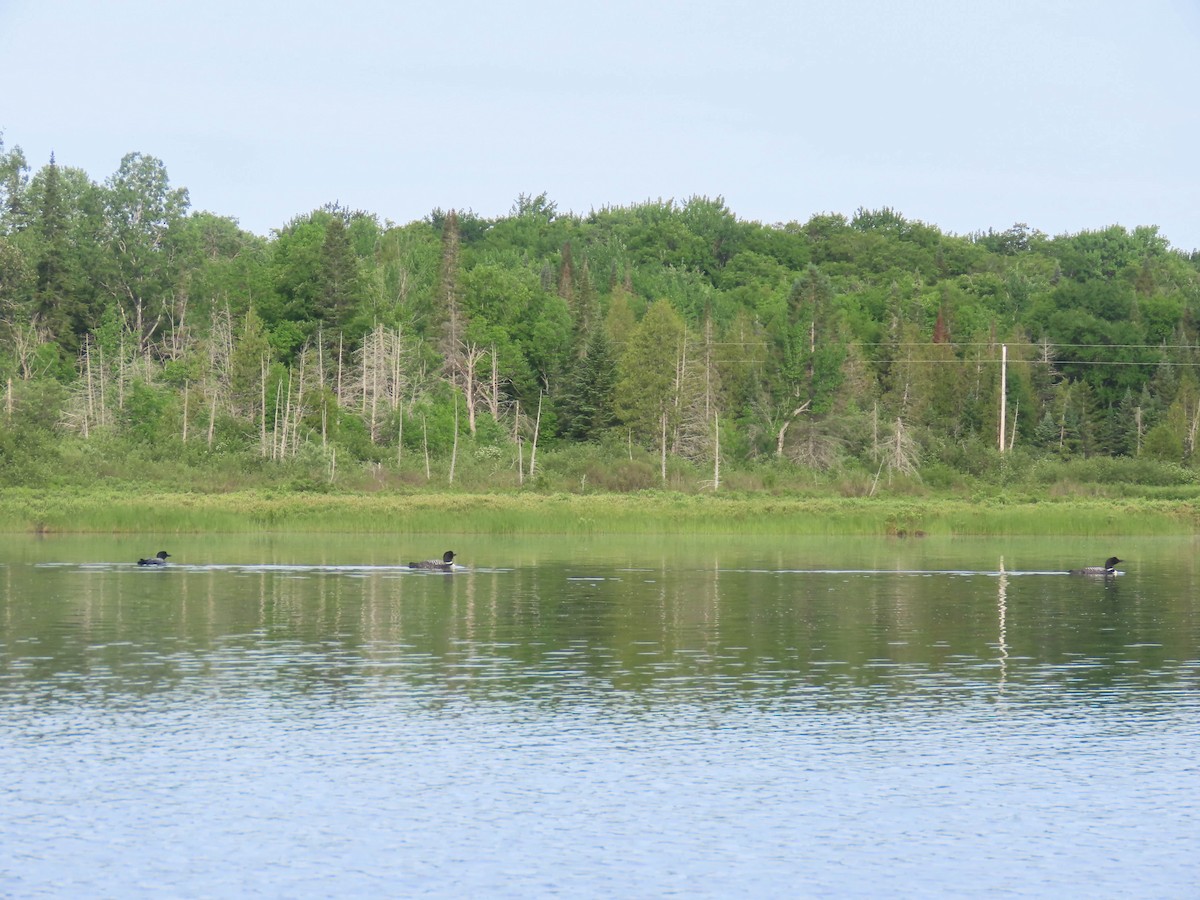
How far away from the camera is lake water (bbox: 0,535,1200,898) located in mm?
17391

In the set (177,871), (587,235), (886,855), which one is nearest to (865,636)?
(886,855)

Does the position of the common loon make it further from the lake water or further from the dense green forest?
the dense green forest

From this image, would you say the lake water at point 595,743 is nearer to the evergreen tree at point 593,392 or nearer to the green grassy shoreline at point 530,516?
the green grassy shoreline at point 530,516

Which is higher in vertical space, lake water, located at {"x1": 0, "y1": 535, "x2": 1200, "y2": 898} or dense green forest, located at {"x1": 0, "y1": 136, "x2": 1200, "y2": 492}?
dense green forest, located at {"x1": 0, "y1": 136, "x2": 1200, "y2": 492}

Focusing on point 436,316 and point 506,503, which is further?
point 436,316

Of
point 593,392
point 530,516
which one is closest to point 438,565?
point 530,516

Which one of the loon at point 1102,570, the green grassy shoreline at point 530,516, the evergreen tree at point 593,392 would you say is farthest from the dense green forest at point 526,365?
the loon at point 1102,570

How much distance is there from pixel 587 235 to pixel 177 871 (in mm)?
160985

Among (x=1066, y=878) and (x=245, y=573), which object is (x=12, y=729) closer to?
(x=1066, y=878)

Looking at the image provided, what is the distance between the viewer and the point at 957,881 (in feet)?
55.3

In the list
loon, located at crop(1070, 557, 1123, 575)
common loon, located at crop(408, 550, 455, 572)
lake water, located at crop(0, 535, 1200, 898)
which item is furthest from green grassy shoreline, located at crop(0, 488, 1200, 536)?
lake water, located at crop(0, 535, 1200, 898)

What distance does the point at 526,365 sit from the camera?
424ft

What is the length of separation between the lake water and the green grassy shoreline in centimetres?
2921

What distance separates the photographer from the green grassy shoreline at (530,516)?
74938 mm
